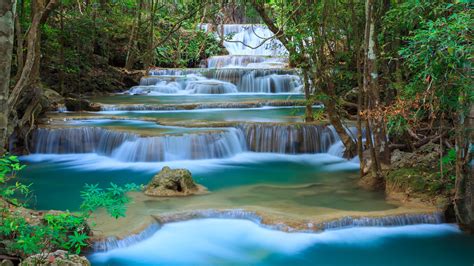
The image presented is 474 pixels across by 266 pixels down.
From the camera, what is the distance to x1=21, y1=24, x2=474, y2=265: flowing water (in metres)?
5.88

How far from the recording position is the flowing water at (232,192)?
588 cm

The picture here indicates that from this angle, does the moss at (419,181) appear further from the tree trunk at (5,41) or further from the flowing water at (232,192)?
the tree trunk at (5,41)

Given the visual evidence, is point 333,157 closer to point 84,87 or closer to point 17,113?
point 17,113

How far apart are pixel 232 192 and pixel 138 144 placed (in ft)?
11.1

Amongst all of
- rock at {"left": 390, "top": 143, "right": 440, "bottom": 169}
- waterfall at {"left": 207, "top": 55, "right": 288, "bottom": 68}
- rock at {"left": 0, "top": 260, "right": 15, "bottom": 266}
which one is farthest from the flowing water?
waterfall at {"left": 207, "top": 55, "right": 288, "bottom": 68}

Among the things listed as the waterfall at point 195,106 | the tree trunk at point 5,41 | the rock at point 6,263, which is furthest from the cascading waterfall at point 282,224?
the waterfall at point 195,106

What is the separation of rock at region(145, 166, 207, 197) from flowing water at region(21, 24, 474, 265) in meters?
0.28

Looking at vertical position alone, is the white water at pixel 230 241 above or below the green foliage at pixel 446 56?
below

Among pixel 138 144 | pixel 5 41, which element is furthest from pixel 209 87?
pixel 5 41

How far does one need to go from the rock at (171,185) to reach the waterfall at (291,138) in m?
3.79

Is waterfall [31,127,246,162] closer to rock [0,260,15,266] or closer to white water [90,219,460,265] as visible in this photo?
white water [90,219,460,265]

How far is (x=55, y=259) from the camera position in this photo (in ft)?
13.7

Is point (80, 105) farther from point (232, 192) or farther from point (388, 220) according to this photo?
point (388, 220)

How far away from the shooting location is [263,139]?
1153cm
